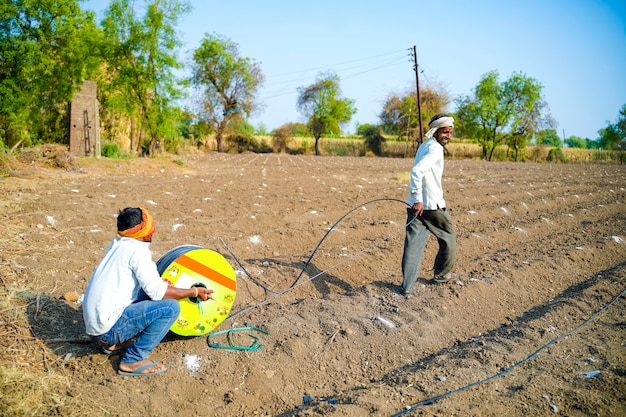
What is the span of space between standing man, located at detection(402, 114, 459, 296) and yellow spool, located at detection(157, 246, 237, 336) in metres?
2.01

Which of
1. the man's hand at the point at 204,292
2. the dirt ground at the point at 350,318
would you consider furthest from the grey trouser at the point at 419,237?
the man's hand at the point at 204,292

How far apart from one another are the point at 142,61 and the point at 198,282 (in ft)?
69.1

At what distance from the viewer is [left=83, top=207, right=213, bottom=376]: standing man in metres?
3.18

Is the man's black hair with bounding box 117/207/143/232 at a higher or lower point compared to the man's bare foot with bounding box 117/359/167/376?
higher

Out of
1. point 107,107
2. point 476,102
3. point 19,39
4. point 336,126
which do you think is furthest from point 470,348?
point 336,126

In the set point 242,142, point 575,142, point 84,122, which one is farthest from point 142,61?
point 575,142

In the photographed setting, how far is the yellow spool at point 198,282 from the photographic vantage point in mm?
3680

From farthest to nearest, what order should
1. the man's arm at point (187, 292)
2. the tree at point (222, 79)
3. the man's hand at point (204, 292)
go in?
the tree at point (222, 79) < the man's hand at point (204, 292) < the man's arm at point (187, 292)

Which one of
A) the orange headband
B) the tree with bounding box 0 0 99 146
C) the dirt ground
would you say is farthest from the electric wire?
the tree with bounding box 0 0 99 146

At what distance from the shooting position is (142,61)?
2189 cm

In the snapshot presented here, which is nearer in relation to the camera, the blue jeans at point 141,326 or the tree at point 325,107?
the blue jeans at point 141,326

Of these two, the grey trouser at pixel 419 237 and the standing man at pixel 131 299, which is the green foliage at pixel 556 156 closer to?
the grey trouser at pixel 419 237

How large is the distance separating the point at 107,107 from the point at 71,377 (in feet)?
77.6

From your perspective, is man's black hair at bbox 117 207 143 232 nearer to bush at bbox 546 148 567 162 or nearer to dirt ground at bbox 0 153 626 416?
dirt ground at bbox 0 153 626 416
